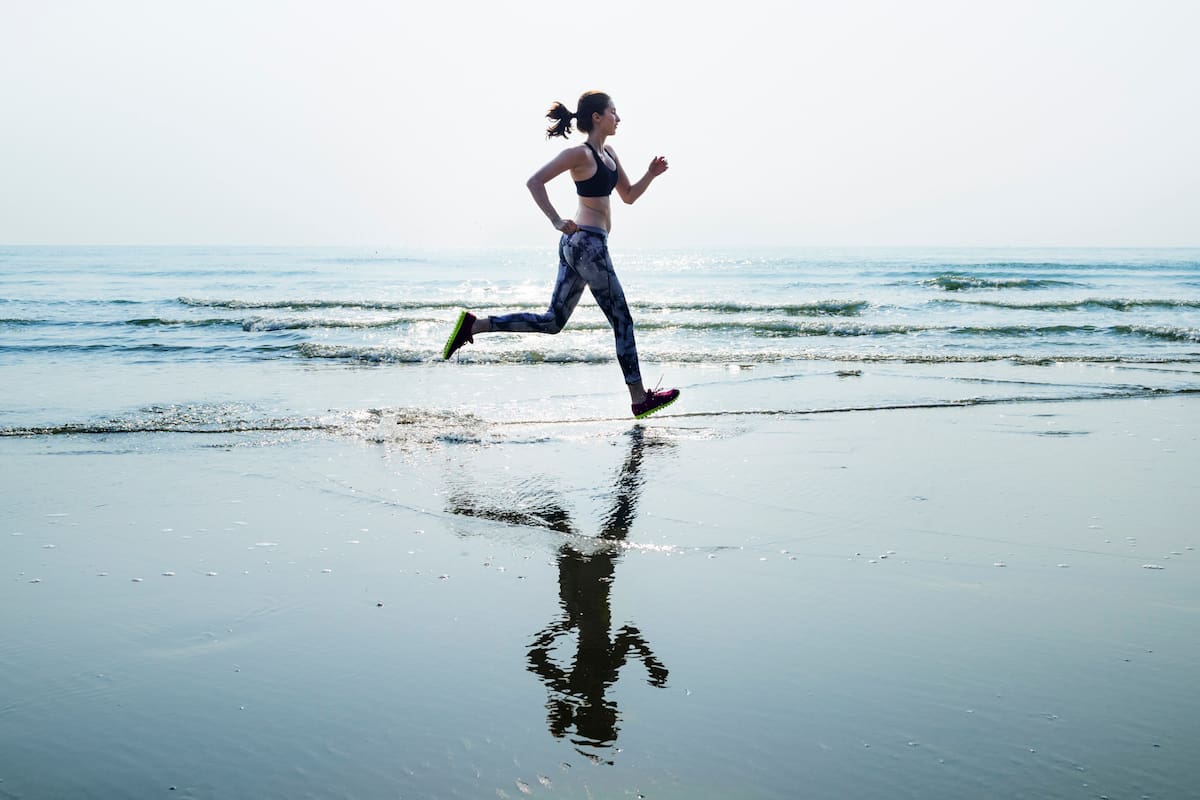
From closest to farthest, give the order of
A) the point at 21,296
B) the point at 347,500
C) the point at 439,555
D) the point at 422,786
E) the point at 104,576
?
the point at 422,786 → the point at 104,576 → the point at 439,555 → the point at 347,500 → the point at 21,296

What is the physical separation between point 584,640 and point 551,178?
3849mm

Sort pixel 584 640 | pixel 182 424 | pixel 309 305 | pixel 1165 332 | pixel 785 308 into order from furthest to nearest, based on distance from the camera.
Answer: pixel 309 305, pixel 785 308, pixel 1165 332, pixel 182 424, pixel 584 640

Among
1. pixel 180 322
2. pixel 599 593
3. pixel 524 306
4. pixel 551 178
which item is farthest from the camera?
pixel 524 306

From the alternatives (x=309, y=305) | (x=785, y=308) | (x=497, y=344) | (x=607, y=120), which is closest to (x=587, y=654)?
(x=607, y=120)

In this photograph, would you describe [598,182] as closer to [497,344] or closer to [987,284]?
[497,344]

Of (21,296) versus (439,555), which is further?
(21,296)

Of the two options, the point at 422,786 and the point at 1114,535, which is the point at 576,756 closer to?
the point at 422,786

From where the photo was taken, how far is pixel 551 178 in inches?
239

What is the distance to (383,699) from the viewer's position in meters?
2.45

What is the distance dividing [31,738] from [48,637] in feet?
2.39

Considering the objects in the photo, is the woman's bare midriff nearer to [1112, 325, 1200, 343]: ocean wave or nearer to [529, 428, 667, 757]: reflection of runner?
[529, 428, 667, 757]: reflection of runner

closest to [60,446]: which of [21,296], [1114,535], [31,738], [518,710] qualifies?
[31,738]

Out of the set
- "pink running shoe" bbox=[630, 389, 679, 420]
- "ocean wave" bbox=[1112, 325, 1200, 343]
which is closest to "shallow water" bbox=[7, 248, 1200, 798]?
"pink running shoe" bbox=[630, 389, 679, 420]

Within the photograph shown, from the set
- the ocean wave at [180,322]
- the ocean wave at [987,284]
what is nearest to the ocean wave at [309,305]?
the ocean wave at [180,322]
